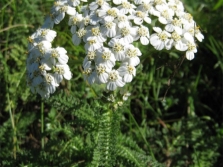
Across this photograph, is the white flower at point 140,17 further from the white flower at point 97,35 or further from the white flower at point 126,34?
the white flower at point 97,35

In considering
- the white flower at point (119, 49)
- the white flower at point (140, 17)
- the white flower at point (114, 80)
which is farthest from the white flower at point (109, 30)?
the white flower at point (114, 80)

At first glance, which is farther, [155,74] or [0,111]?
[155,74]

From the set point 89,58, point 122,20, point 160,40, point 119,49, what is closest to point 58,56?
point 89,58

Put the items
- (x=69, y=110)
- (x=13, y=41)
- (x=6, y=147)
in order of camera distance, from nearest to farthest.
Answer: (x=69, y=110)
(x=6, y=147)
(x=13, y=41)

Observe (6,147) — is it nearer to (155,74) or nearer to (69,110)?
(69,110)

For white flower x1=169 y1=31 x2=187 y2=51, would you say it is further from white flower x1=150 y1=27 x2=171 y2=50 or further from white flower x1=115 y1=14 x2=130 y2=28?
white flower x1=115 y1=14 x2=130 y2=28

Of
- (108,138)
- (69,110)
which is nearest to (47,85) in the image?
(69,110)
